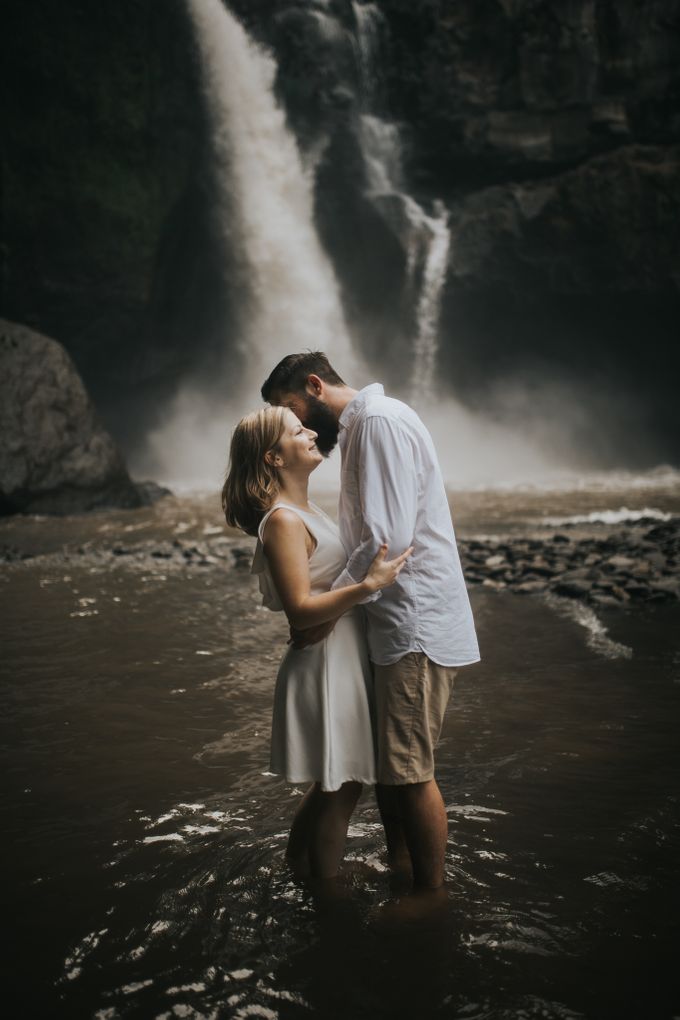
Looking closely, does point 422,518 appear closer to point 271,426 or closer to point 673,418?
point 271,426

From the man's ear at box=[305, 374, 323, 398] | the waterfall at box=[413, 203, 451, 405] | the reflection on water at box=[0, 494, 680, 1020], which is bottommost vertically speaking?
the reflection on water at box=[0, 494, 680, 1020]

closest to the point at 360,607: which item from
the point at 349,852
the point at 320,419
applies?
the point at 320,419

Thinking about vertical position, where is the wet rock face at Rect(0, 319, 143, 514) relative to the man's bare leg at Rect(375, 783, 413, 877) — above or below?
above

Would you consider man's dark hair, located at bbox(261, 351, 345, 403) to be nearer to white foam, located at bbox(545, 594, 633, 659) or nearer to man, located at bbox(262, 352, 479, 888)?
man, located at bbox(262, 352, 479, 888)

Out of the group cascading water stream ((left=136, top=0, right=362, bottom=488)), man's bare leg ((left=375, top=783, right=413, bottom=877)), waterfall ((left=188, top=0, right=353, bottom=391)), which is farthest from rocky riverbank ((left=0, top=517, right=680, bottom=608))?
waterfall ((left=188, top=0, right=353, bottom=391))

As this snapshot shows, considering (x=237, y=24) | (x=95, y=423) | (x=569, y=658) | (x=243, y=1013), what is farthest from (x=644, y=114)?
(x=243, y=1013)

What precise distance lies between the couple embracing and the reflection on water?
0.31 m

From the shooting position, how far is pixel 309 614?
2543mm

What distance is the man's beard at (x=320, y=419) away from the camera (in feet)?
9.68

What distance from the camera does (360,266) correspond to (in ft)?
85.8

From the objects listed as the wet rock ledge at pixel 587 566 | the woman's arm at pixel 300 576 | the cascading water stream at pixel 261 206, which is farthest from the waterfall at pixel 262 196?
the woman's arm at pixel 300 576

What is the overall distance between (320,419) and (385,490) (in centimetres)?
55

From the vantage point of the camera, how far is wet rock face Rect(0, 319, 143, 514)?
51.4 feet

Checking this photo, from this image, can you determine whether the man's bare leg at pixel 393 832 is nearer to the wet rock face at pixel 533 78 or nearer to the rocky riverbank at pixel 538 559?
the rocky riverbank at pixel 538 559
